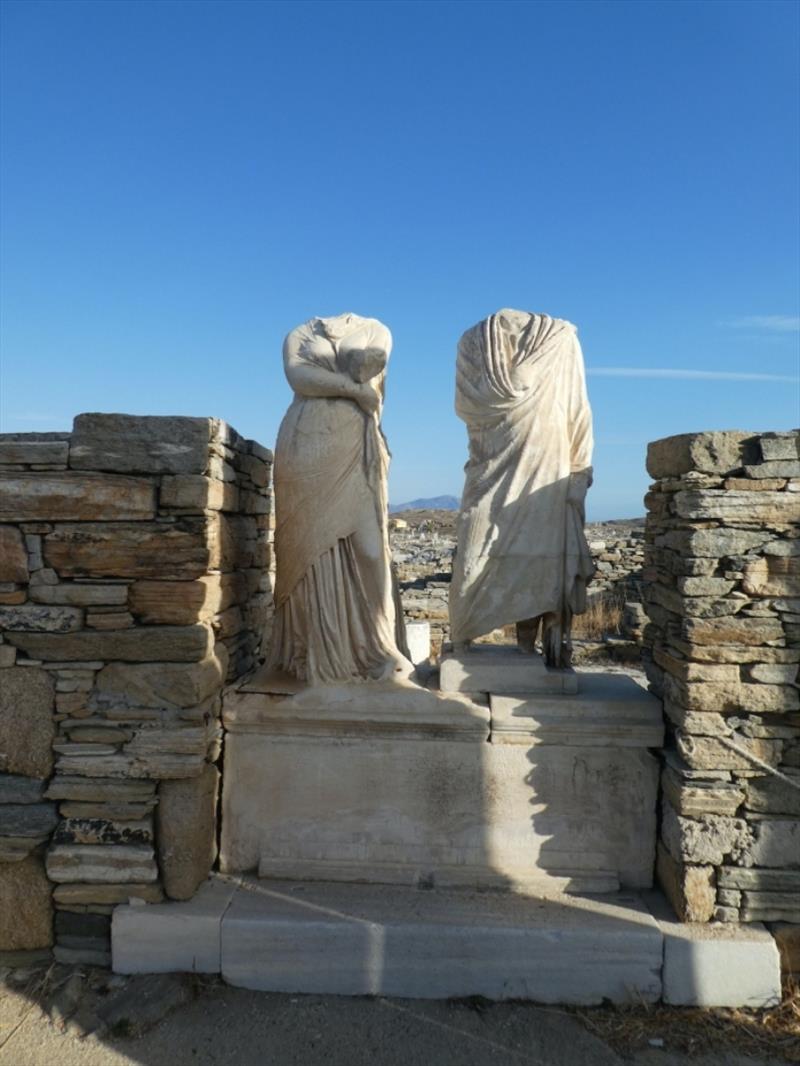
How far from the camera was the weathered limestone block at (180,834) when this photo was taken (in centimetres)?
332

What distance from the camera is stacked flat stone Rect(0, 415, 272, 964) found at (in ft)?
10.7

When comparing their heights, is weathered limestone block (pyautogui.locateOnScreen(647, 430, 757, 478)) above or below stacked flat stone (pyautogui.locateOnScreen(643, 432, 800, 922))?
above

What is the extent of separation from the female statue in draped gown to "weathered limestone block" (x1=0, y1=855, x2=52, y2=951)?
57.2 inches

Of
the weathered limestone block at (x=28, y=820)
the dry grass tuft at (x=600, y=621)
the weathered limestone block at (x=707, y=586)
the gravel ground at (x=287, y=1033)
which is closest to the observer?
the gravel ground at (x=287, y=1033)

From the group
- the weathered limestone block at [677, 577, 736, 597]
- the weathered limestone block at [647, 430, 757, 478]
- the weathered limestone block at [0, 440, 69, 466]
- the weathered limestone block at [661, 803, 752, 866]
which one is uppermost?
the weathered limestone block at [647, 430, 757, 478]

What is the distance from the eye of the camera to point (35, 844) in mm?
3264

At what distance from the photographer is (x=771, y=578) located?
3150 millimetres

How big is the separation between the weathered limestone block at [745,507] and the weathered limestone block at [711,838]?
1.27 m

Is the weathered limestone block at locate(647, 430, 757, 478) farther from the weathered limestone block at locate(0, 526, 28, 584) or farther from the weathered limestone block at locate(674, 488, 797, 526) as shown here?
the weathered limestone block at locate(0, 526, 28, 584)

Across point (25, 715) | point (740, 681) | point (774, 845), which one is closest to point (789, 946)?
point (774, 845)

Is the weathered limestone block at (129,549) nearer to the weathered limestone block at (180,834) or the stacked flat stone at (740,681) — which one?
the weathered limestone block at (180,834)

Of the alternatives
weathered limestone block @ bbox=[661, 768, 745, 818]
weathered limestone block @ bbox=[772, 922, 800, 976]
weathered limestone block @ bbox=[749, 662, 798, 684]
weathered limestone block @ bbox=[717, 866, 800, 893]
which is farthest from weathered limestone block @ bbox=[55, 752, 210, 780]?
weathered limestone block @ bbox=[772, 922, 800, 976]

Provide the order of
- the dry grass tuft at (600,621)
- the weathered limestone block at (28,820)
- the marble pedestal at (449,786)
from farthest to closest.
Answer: the dry grass tuft at (600,621) → the marble pedestal at (449,786) → the weathered limestone block at (28,820)

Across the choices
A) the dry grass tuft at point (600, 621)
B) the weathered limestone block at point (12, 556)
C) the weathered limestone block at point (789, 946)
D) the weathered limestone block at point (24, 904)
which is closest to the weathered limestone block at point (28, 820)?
the weathered limestone block at point (24, 904)
